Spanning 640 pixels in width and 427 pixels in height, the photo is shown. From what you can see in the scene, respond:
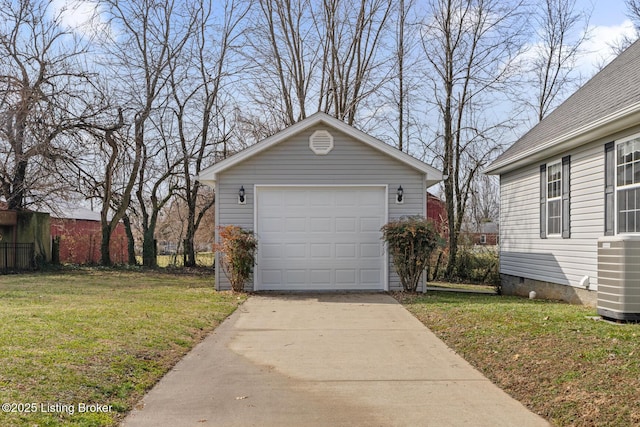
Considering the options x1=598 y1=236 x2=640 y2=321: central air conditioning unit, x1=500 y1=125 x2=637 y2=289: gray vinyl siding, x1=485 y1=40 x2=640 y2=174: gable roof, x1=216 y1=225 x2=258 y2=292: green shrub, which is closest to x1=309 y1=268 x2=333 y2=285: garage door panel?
x1=216 y1=225 x2=258 y2=292: green shrub

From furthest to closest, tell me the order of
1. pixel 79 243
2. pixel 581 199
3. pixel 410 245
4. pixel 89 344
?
pixel 79 243
pixel 410 245
pixel 581 199
pixel 89 344

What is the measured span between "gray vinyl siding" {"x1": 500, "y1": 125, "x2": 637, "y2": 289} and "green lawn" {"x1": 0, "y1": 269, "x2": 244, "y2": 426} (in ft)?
21.6

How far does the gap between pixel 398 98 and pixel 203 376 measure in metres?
18.1

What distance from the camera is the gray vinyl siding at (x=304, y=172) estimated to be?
41.8 ft

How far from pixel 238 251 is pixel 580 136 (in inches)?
274

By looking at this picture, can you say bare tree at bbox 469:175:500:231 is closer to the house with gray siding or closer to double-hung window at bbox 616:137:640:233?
the house with gray siding

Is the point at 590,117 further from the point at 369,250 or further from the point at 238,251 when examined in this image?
the point at 238,251

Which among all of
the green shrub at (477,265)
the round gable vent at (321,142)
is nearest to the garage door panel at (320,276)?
the round gable vent at (321,142)

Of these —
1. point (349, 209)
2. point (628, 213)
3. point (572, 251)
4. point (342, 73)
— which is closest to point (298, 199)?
point (349, 209)

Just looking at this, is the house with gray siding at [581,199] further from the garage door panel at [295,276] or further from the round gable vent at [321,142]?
the garage door panel at [295,276]

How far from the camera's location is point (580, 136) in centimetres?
1016

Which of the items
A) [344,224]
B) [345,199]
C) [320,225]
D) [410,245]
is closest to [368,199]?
[345,199]

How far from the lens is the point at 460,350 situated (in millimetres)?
6754

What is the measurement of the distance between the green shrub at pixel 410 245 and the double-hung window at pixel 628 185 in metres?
3.58
